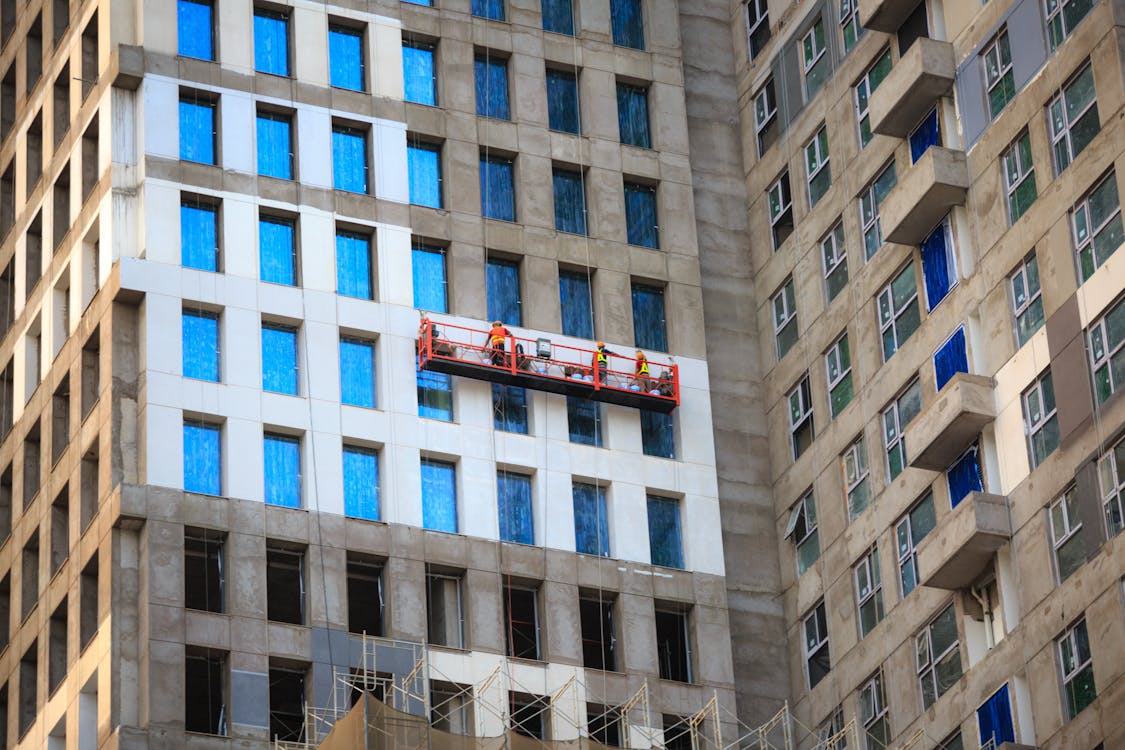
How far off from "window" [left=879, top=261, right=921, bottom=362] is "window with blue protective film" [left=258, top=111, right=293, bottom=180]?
19.6 m

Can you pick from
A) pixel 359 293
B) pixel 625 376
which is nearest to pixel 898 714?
pixel 625 376

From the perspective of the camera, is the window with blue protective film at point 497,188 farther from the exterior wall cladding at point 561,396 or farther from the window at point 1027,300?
the window at point 1027,300

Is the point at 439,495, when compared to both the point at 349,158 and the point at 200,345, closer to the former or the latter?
the point at 200,345

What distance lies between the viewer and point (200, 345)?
80.6 metres

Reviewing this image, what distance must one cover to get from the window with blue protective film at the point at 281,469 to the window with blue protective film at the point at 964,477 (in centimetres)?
1960

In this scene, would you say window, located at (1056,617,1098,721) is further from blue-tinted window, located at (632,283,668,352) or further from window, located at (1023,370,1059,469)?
blue-tinted window, located at (632,283,668,352)

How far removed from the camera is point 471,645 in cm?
7938

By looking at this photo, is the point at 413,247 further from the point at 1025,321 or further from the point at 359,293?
the point at 1025,321

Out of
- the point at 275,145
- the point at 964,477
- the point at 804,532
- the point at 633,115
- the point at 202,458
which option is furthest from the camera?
the point at 633,115

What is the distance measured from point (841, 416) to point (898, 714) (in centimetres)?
1042

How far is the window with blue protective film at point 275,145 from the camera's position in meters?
84.6

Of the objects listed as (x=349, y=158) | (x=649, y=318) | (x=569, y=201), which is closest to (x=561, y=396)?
(x=649, y=318)

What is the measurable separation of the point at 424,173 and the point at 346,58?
4.77 m

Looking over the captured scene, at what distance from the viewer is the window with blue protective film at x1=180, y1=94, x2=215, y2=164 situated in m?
83.7
